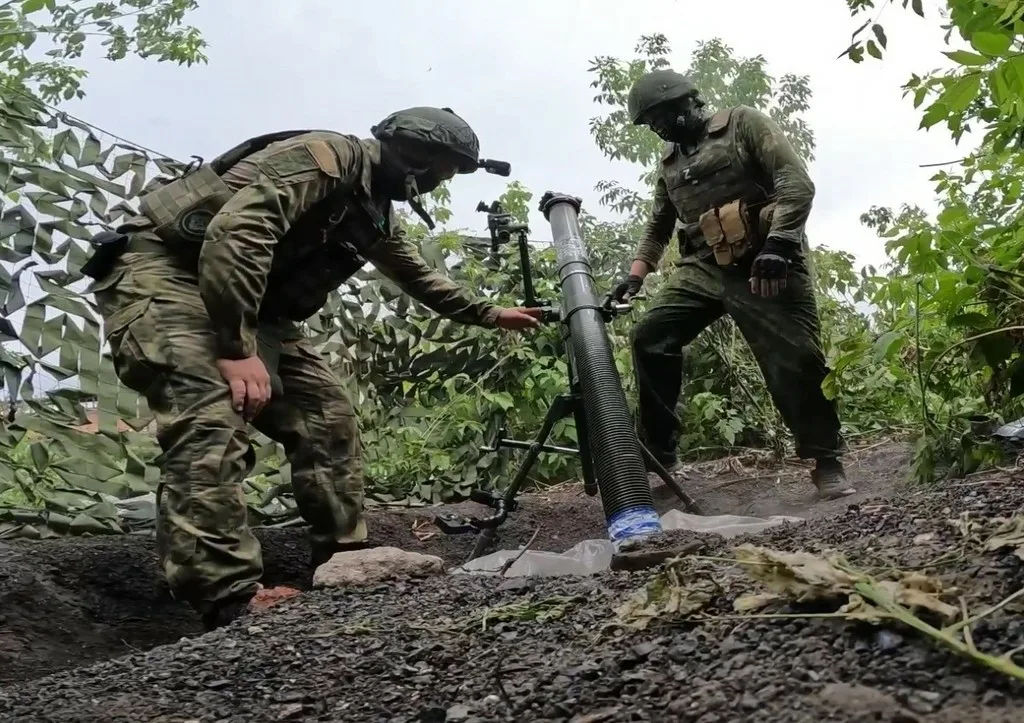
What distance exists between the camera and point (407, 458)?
418cm

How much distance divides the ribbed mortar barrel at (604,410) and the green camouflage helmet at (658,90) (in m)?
0.54

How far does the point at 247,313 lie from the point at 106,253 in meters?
0.59

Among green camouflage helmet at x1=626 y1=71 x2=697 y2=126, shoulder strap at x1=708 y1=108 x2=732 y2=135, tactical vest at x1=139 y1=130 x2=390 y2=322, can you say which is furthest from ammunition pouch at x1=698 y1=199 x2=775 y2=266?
tactical vest at x1=139 y1=130 x2=390 y2=322

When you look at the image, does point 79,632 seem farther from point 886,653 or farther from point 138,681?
point 886,653

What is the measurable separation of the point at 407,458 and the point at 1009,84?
3.21m

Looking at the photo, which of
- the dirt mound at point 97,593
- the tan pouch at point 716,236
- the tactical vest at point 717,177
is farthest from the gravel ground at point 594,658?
the tactical vest at point 717,177

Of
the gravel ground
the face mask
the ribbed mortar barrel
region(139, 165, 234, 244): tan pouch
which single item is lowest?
the gravel ground

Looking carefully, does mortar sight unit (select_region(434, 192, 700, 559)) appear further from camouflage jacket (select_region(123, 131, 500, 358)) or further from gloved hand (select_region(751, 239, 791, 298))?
gloved hand (select_region(751, 239, 791, 298))

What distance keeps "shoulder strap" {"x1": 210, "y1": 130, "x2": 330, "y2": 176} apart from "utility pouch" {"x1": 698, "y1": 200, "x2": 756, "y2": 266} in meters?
1.50

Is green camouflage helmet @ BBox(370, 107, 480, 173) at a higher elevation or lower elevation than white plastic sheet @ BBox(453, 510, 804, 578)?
higher

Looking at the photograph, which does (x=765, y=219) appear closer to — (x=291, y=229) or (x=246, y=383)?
(x=291, y=229)

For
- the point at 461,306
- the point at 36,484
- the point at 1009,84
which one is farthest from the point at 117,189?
the point at 1009,84

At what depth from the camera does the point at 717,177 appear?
10.9ft

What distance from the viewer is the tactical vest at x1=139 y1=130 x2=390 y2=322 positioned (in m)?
2.61
